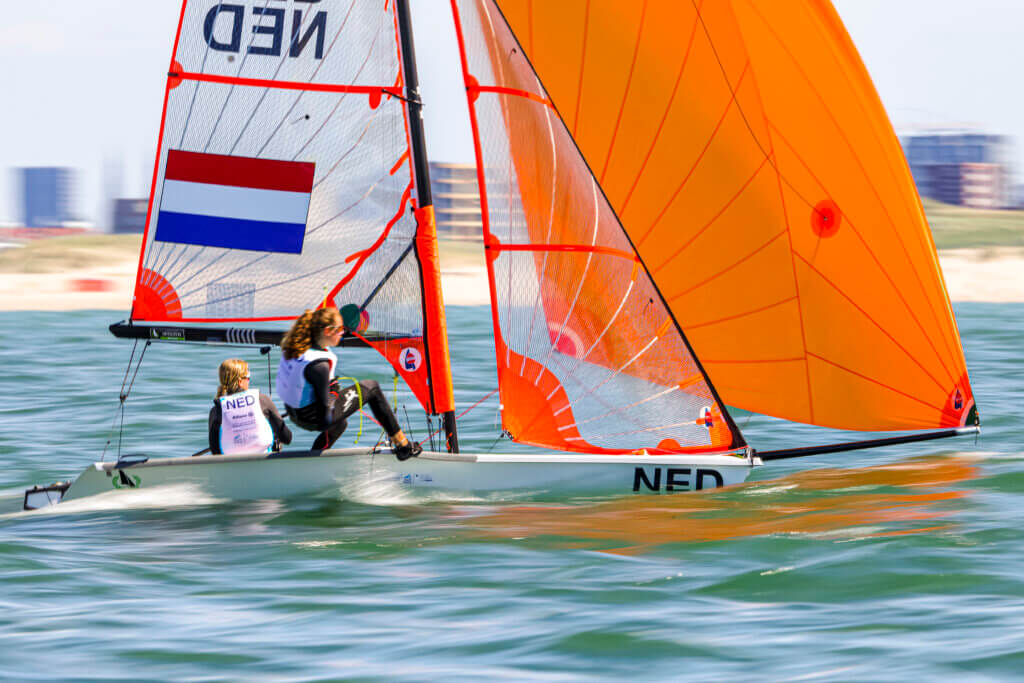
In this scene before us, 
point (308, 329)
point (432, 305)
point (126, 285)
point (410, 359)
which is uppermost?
point (126, 285)

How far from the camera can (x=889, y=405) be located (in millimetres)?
8656

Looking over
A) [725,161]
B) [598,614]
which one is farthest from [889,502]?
[598,614]

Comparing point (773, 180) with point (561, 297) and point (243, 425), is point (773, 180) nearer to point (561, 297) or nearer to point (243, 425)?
point (561, 297)

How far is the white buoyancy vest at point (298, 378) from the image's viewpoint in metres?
7.75

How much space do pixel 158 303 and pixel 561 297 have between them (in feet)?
8.18

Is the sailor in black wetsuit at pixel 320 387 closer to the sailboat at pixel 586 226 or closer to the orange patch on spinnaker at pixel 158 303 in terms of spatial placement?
the sailboat at pixel 586 226

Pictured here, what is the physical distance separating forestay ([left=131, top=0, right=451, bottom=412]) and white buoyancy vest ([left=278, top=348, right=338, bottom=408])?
658mm

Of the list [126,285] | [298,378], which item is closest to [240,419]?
[298,378]

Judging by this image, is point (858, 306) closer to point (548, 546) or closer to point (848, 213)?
point (848, 213)

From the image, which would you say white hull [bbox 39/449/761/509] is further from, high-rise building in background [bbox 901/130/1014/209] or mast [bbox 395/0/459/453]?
high-rise building in background [bbox 901/130/1014/209]

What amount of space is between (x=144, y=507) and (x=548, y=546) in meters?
2.52

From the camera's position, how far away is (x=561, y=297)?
851cm

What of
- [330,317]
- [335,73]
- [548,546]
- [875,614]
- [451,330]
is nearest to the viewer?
[875,614]

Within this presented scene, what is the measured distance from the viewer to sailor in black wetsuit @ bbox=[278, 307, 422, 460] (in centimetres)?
775
